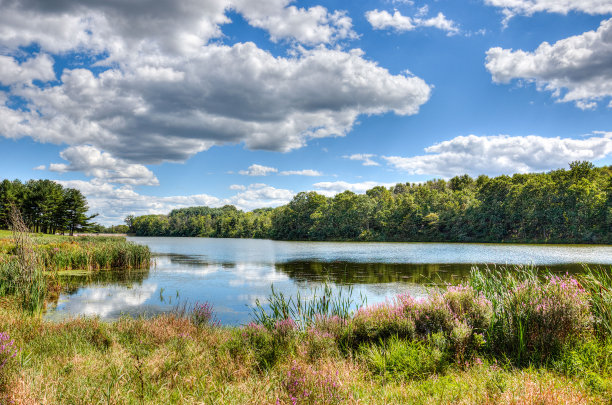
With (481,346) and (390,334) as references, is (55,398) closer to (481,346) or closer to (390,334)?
(390,334)

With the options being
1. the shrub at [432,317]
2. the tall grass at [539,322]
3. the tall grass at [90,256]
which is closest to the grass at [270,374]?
the tall grass at [539,322]

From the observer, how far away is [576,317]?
20.0 ft

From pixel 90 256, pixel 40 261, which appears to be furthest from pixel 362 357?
pixel 90 256

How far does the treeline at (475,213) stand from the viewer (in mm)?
63781

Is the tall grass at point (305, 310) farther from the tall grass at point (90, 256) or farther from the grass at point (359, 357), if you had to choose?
the tall grass at point (90, 256)

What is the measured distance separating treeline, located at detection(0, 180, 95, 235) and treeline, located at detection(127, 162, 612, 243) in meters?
56.7

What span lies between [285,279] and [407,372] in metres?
16.4

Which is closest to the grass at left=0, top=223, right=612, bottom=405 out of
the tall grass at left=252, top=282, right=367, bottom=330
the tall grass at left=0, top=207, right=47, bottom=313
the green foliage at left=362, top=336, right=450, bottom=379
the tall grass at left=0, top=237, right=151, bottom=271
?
the green foliage at left=362, top=336, right=450, bottom=379

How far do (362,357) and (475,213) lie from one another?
8265 cm

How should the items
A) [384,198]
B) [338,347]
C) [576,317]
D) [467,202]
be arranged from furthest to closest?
[384,198], [467,202], [338,347], [576,317]

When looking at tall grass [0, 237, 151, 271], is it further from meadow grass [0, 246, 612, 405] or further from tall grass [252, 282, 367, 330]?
tall grass [252, 282, 367, 330]

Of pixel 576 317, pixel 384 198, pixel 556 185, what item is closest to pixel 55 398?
pixel 576 317

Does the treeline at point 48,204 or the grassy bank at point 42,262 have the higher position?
the treeline at point 48,204

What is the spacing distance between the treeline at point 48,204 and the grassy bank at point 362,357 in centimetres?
7160
